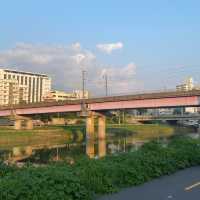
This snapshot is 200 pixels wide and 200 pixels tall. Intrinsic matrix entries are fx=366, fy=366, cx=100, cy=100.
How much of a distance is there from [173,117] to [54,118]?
37332 mm

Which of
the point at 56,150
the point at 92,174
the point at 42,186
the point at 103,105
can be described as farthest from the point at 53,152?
the point at 42,186

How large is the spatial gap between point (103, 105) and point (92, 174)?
5149 cm

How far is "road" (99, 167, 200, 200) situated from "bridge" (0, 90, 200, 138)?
3857 centimetres

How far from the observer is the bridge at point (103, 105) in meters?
50.4

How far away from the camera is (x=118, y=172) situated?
1088 cm

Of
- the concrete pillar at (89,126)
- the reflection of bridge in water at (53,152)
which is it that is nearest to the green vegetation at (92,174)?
the reflection of bridge in water at (53,152)

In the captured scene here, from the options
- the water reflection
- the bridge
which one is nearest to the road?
the water reflection

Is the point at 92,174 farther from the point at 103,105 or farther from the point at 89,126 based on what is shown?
the point at 89,126

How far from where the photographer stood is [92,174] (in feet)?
33.0

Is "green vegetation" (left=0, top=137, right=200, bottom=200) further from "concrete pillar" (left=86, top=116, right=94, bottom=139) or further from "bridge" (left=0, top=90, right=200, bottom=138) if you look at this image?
"concrete pillar" (left=86, top=116, right=94, bottom=139)

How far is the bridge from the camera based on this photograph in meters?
50.4

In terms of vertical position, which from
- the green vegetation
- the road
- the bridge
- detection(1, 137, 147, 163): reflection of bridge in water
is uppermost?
the bridge

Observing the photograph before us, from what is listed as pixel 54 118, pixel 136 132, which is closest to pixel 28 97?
pixel 54 118

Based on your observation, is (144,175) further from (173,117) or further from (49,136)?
(173,117)
